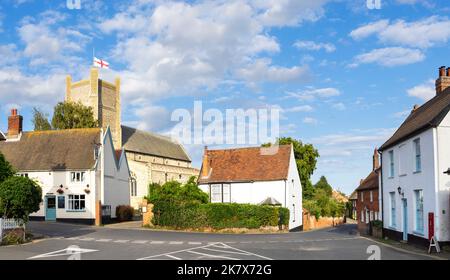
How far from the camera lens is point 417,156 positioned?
26359 mm

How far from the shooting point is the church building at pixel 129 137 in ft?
267

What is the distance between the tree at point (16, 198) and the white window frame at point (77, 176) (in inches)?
795

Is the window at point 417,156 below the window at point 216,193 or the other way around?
the other way around

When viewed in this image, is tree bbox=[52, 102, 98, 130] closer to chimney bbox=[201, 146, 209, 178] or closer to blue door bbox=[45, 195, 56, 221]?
blue door bbox=[45, 195, 56, 221]

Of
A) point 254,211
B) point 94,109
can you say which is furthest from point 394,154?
point 94,109

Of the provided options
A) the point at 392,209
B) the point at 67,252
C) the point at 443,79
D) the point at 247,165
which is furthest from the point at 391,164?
the point at 247,165

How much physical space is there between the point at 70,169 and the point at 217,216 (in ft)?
51.4

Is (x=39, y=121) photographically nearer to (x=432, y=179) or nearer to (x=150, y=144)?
(x=150, y=144)

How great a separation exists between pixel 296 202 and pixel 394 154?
22.6 metres

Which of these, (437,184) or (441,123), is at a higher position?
(441,123)

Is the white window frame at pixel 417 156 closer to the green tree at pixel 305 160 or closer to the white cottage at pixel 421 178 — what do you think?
the white cottage at pixel 421 178

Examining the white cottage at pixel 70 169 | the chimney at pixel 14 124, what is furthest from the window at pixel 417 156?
the chimney at pixel 14 124
